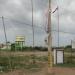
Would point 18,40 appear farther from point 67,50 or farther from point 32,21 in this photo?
point 32,21

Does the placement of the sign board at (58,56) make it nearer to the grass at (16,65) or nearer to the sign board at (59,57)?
the sign board at (59,57)

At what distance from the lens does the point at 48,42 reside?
730 inches

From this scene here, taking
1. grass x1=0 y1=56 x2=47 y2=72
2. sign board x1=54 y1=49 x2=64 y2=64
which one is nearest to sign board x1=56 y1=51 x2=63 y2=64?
sign board x1=54 y1=49 x2=64 y2=64

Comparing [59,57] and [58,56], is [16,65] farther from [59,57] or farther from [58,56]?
[59,57]

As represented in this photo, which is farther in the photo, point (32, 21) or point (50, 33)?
point (32, 21)

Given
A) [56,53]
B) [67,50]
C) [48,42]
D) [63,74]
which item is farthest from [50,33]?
[67,50]

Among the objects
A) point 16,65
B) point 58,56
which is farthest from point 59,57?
point 16,65

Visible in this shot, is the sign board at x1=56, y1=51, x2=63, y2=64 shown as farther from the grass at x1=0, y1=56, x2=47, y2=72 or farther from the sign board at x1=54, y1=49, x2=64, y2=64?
the grass at x1=0, y1=56, x2=47, y2=72

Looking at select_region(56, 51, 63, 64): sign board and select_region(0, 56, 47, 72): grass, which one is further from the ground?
select_region(56, 51, 63, 64): sign board

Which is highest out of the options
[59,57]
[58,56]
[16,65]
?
[58,56]

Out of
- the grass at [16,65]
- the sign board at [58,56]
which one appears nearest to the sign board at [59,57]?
the sign board at [58,56]

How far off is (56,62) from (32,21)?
5891 millimetres

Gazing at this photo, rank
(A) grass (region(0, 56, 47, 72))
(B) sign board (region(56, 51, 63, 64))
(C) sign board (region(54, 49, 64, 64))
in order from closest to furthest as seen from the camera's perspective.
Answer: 1. (A) grass (region(0, 56, 47, 72))
2. (C) sign board (region(54, 49, 64, 64))
3. (B) sign board (region(56, 51, 63, 64))

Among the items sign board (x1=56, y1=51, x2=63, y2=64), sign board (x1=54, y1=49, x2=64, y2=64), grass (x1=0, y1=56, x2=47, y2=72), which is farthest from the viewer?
sign board (x1=56, y1=51, x2=63, y2=64)
